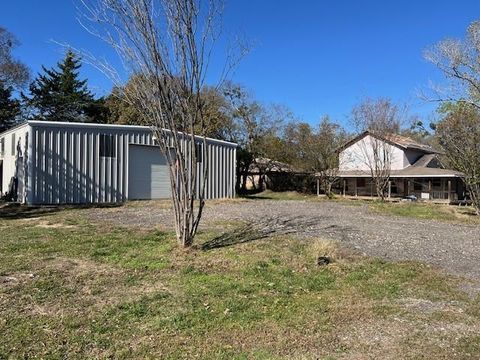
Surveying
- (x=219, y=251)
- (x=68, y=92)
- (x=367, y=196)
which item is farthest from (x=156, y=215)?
(x=68, y=92)

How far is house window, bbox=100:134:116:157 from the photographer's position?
16.6 m

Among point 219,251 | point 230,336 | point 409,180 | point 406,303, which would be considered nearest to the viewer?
point 230,336

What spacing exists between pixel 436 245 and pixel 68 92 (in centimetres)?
4087

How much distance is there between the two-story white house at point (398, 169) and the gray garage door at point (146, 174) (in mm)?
16255

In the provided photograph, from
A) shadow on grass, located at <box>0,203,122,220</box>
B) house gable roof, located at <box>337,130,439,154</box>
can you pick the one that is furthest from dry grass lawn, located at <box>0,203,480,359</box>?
house gable roof, located at <box>337,130,439,154</box>

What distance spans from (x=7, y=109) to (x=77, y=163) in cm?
2487

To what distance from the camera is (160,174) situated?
59.9 feet

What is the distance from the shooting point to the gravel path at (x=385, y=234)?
286 inches

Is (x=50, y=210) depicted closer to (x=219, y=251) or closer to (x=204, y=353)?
(x=219, y=251)

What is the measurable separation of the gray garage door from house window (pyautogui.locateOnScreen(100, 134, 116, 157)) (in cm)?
77

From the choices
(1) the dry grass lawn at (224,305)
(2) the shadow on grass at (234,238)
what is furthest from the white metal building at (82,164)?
(1) the dry grass lawn at (224,305)

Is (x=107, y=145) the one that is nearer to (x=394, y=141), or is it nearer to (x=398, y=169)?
(x=394, y=141)

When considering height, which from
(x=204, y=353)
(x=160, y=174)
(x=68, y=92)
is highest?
(x=68, y=92)

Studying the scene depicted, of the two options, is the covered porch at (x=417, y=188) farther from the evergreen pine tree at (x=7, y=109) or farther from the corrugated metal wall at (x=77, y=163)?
the evergreen pine tree at (x=7, y=109)
